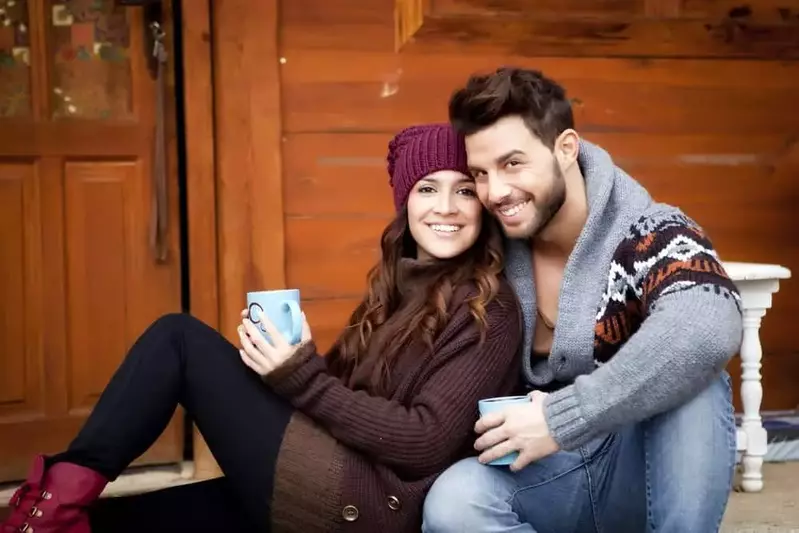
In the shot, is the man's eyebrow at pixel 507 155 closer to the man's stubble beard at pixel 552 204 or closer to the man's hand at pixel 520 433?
the man's stubble beard at pixel 552 204

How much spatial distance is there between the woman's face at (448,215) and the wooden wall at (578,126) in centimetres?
78

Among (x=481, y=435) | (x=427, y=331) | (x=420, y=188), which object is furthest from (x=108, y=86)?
(x=481, y=435)

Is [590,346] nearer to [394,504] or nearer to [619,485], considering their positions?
[619,485]

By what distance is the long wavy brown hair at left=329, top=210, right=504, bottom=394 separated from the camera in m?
1.37

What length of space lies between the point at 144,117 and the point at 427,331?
119cm

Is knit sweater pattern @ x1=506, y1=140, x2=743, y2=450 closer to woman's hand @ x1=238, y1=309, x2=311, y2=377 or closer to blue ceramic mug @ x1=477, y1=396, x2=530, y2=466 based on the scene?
blue ceramic mug @ x1=477, y1=396, x2=530, y2=466

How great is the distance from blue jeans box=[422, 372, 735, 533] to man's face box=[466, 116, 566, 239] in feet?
1.16

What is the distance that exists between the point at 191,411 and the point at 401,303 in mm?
397

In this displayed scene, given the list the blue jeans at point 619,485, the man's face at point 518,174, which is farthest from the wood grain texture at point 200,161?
the blue jeans at point 619,485

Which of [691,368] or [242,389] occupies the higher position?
[691,368]

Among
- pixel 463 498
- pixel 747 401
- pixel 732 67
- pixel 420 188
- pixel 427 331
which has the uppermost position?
pixel 732 67

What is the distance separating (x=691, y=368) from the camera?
3.77 ft

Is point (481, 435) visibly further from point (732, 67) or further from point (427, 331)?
point (732, 67)

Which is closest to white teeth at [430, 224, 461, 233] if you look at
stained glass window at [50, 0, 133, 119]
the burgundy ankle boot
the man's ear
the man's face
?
the man's face
